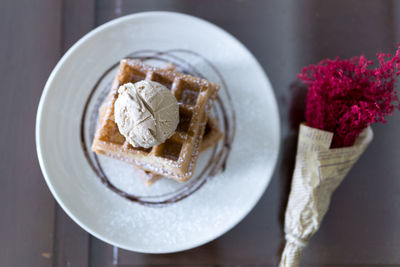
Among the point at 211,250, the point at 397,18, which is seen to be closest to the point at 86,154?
the point at 211,250

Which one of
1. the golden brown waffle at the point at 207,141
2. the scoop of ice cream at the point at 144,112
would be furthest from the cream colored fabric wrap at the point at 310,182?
the scoop of ice cream at the point at 144,112

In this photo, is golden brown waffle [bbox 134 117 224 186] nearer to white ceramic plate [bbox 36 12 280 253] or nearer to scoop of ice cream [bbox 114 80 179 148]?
white ceramic plate [bbox 36 12 280 253]

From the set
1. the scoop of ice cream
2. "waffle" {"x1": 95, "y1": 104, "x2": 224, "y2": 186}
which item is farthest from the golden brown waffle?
the scoop of ice cream

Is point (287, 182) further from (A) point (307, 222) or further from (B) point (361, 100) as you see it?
(B) point (361, 100)

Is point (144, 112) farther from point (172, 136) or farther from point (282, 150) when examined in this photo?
point (282, 150)

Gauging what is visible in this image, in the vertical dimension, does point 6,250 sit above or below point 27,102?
below

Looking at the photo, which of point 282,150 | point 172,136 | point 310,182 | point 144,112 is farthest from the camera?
point 282,150

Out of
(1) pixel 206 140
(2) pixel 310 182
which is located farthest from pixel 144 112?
(2) pixel 310 182
